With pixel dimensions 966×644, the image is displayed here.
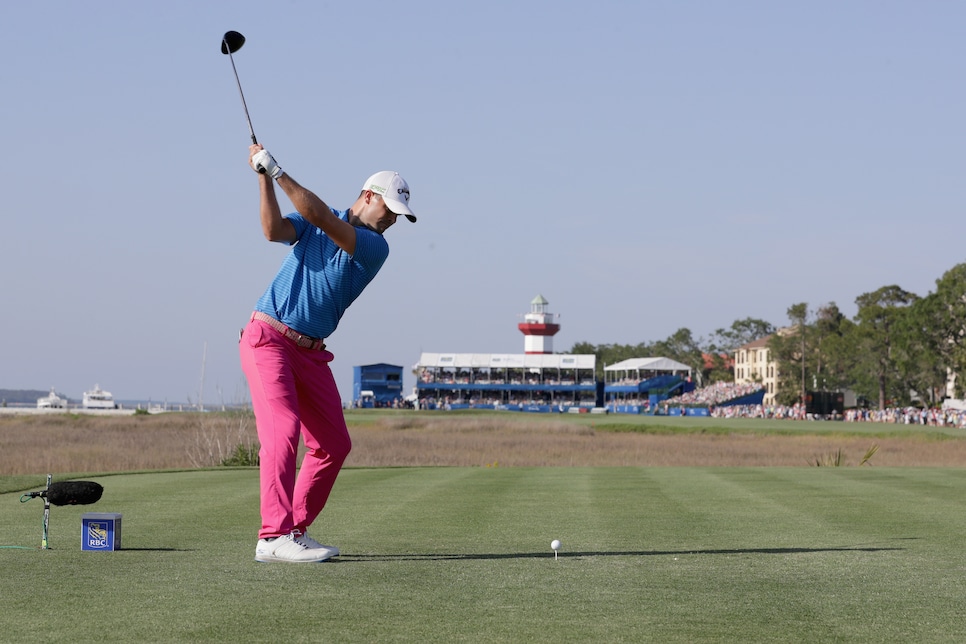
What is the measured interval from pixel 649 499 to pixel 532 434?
134 feet

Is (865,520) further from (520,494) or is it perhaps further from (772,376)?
(772,376)

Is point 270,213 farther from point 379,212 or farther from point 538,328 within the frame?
point 538,328

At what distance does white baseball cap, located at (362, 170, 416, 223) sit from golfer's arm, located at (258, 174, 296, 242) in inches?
25.9

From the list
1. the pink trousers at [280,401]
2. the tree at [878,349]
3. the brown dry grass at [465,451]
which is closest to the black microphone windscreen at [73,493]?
the pink trousers at [280,401]

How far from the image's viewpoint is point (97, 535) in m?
7.77

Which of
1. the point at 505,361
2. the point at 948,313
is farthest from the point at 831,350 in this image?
the point at 505,361

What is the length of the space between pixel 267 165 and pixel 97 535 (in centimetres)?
272

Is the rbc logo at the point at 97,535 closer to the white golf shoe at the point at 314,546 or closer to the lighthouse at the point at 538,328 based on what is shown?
the white golf shoe at the point at 314,546

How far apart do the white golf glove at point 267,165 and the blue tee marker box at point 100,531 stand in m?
2.48

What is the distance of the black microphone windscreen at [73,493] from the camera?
7.76 meters

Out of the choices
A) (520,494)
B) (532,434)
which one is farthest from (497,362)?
(520,494)

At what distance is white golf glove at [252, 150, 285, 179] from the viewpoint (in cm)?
700

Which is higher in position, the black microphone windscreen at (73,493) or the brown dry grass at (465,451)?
the black microphone windscreen at (73,493)

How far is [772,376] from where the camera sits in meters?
150
